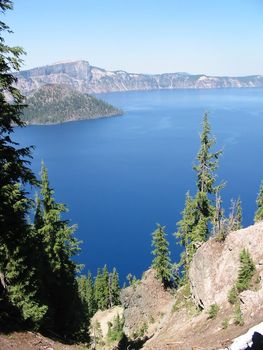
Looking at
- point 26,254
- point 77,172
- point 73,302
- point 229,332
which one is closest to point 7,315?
point 26,254

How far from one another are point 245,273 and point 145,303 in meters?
23.8

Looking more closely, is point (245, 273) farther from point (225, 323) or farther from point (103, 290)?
point (103, 290)

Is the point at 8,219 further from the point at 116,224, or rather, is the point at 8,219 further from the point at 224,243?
the point at 116,224

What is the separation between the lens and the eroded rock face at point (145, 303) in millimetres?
40812

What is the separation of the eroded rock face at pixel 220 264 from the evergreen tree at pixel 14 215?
1111cm

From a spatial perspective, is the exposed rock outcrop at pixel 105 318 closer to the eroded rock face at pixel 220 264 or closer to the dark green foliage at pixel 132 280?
the dark green foliage at pixel 132 280

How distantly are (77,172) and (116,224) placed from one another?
67.9 m

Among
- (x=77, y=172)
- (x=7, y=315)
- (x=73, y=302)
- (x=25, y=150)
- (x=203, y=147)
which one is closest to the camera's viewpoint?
(x=25, y=150)

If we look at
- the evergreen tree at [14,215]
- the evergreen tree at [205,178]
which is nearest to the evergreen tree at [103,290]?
the evergreen tree at [205,178]

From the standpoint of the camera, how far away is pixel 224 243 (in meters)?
27.7

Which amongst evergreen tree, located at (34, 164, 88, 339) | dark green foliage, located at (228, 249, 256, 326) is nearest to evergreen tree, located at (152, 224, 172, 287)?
evergreen tree, located at (34, 164, 88, 339)

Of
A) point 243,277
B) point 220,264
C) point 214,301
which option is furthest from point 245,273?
point 220,264

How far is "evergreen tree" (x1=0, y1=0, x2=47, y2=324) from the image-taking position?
15.1 metres

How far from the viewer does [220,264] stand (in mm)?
26219
